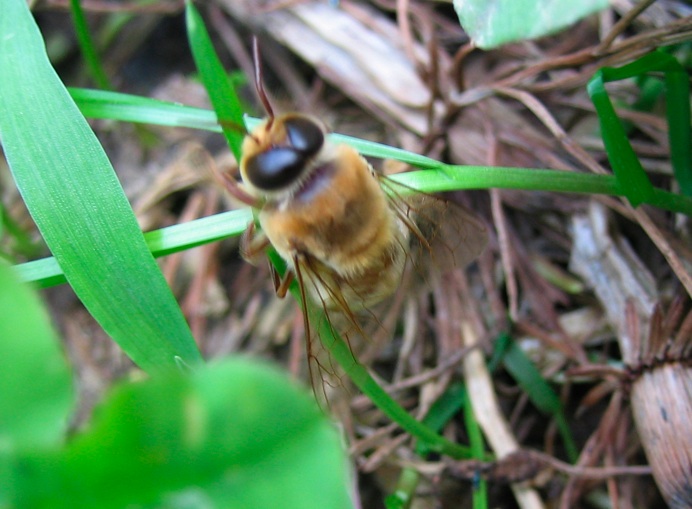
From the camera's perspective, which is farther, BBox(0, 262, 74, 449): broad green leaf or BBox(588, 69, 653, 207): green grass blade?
BBox(588, 69, 653, 207): green grass blade

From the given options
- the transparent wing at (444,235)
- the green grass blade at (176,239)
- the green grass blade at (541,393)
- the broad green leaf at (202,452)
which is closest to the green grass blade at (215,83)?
the green grass blade at (176,239)

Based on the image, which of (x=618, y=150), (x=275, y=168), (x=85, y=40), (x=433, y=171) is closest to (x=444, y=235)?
(x=433, y=171)

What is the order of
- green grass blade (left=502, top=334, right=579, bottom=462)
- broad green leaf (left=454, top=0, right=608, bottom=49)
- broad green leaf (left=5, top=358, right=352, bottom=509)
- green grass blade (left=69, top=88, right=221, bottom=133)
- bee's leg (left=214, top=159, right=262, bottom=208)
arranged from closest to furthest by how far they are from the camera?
broad green leaf (left=5, top=358, right=352, bottom=509) < broad green leaf (left=454, top=0, right=608, bottom=49) < bee's leg (left=214, top=159, right=262, bottom=208) < green grass blade (left=69, top=88, right=221, bottom=133) < green grass blade (left=502, top=334, right=579, bottom=462)

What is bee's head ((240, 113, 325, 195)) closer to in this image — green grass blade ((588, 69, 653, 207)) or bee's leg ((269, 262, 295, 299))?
bee's leg ((269, 262, 295, 299))

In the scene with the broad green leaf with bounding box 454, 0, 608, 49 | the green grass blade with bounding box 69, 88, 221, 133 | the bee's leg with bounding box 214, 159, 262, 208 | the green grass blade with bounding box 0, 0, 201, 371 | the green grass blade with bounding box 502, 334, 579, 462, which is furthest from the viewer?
the green grass blade with bounding box 502, 334, 579, 462

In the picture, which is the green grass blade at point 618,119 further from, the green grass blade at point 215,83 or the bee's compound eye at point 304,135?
the green grass blade at point 215,83

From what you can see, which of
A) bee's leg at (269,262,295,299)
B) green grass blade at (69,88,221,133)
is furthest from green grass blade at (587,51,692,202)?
green grass blade at (69,88,221,133)
